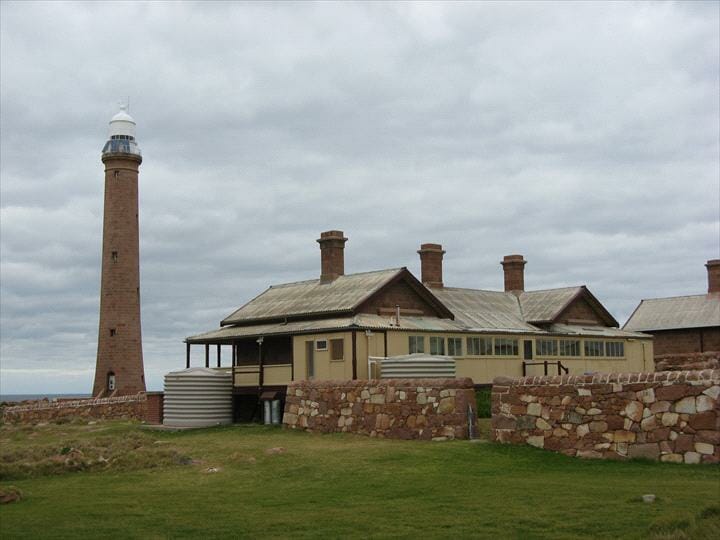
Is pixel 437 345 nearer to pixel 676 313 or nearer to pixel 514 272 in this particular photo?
pixel 514 272

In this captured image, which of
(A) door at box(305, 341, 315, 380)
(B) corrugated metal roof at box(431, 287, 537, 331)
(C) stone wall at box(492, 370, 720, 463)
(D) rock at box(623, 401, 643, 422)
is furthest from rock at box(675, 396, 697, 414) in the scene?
(B) corrugated metal roof at box(431, 287, 537, 331)

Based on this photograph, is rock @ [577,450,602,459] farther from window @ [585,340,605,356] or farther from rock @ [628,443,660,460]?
window @ [585,340,605,356]

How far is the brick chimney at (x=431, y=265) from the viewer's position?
1534 inches

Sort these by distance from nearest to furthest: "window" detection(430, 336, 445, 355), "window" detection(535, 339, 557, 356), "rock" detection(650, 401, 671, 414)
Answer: "rock" detection(650, 401, 671, 414) < "window" detection(430, 336, 445, 355) < "window" detection(535, 339, 557, 356)

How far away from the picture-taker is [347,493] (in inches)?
563

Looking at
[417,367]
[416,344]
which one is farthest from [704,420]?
[416,344]

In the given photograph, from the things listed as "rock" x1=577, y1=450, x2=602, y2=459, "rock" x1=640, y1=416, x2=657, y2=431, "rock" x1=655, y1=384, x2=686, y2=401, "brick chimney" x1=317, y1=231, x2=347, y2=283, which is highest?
"brick chimney" x1=317, y1=231, x2=347, y2=283

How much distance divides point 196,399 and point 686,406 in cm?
1903

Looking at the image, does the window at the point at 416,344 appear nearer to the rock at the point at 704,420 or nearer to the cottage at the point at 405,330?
the cottage at the point at 405,330

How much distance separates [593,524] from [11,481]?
1072 cm

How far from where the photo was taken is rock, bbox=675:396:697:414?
51.6 feet

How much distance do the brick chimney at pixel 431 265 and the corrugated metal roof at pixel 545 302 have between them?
4.17 m

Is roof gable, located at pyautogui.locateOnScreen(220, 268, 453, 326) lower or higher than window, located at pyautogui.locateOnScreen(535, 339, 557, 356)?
higher

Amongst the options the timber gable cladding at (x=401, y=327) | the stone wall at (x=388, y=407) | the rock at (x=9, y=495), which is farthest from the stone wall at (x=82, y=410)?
the rock at (x=9, y=495)
